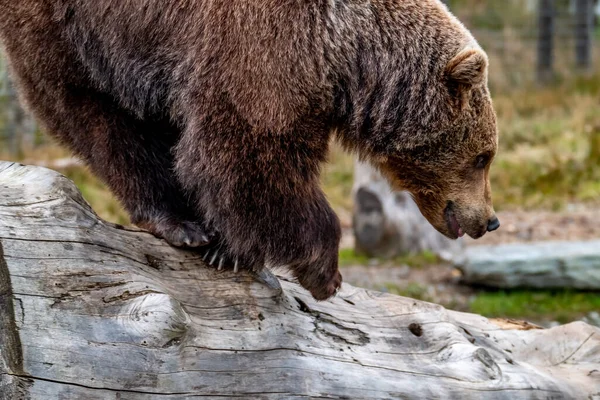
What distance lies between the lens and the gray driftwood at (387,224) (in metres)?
9.13

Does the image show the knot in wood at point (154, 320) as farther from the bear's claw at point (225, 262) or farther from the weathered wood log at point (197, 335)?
the bear's claw at point (225, 262)

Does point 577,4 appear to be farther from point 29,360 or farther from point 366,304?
point 29,360

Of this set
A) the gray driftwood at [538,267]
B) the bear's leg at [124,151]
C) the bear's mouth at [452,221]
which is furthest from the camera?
the gray driftwood at [538,267]

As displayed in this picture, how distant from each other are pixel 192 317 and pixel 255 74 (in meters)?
1.05

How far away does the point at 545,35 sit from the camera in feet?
63.9

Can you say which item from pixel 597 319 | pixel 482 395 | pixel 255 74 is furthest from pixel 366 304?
pixel 597 319

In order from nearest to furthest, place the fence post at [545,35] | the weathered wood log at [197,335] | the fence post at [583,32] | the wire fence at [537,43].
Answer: the weathered wood log at [197,335] < the wire fence at [537,43] < the fence post at [545,35] < the fence post at [583,32]

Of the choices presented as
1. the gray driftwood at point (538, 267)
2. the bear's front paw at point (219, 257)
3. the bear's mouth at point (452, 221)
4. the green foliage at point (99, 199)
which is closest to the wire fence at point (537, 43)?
the green foliage at point (99, 199)

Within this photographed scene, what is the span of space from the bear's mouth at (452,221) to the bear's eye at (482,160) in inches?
9.5

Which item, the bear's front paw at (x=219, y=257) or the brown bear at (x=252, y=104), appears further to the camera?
the bear's front paw at (x=219, y=257)

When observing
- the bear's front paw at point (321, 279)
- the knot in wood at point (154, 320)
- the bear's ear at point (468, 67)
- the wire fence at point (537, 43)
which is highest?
the bear's ear at point (468, 67)

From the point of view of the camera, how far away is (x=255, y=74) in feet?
11.5

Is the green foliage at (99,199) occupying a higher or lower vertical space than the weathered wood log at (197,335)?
lower

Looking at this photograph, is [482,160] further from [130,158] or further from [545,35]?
[545,35]
